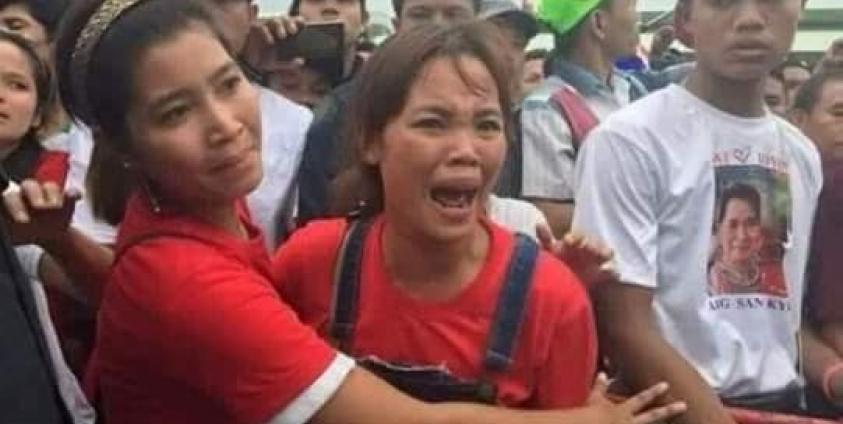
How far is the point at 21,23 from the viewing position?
3.14 metres

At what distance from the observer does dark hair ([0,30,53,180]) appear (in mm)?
2602

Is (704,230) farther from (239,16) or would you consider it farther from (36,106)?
(36,106)

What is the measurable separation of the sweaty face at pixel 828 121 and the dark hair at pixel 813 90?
11 mm

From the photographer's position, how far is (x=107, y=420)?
1.80m

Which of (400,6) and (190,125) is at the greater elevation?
(190,125)

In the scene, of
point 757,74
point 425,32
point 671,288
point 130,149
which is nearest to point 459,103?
point 425,32

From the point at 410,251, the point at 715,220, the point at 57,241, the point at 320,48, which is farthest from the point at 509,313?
the point at 320,48

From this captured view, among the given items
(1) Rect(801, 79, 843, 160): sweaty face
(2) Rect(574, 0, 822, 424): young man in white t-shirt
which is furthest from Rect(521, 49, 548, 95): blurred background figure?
(2) Rect(574, 0, 822, 424): young man in white t-shirt

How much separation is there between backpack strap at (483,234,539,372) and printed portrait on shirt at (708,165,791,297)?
0.73 m

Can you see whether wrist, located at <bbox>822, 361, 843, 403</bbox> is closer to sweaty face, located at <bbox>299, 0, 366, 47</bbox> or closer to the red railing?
the red railing

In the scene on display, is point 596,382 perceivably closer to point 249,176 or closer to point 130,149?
point 249,176

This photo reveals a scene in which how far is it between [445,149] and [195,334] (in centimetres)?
39

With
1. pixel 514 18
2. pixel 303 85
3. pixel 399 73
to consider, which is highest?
pixel 399 73

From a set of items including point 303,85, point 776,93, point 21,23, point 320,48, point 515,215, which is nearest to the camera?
point 515,215
